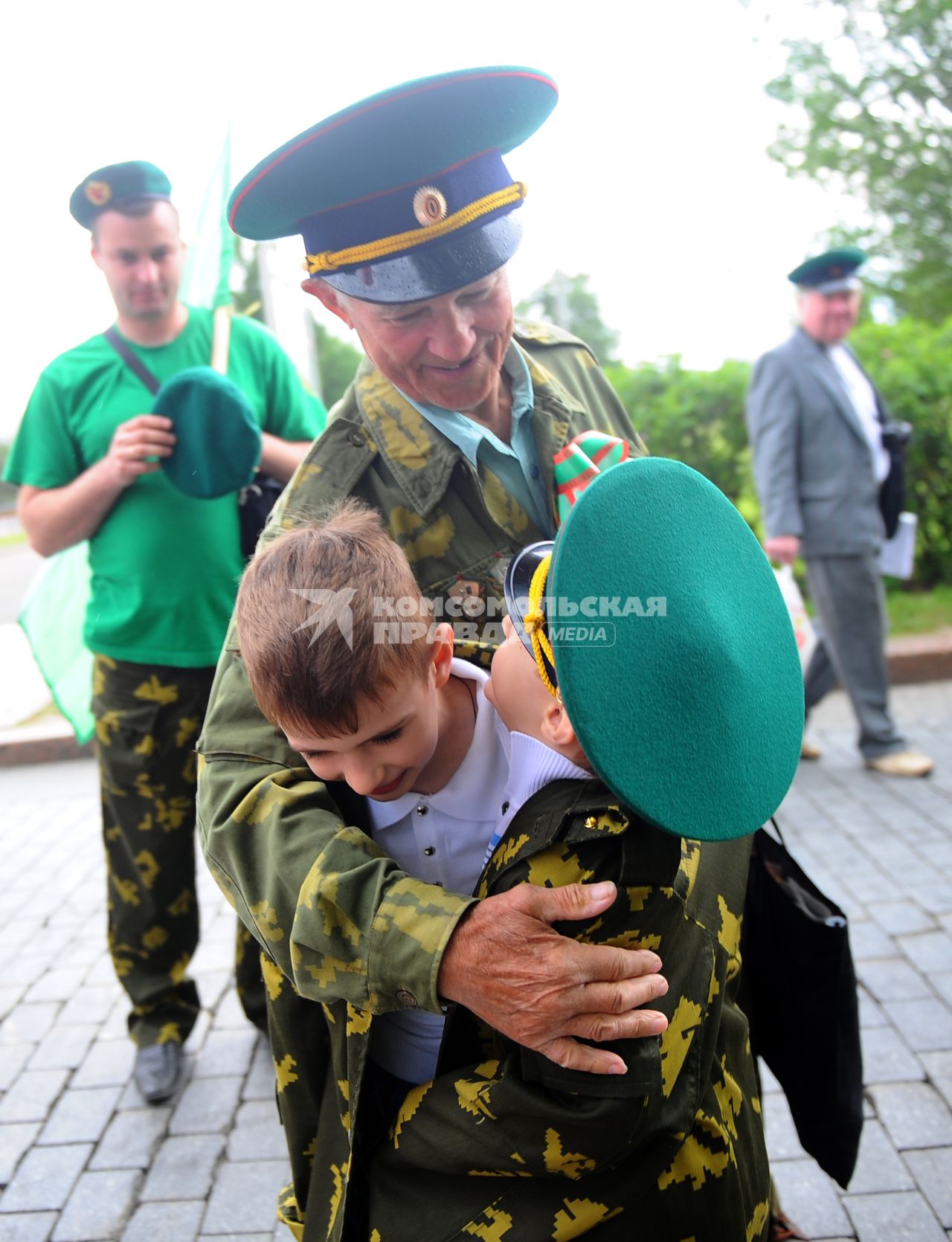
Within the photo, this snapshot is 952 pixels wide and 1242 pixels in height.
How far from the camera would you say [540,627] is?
1204mm

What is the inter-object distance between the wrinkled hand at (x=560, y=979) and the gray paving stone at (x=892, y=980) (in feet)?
7.51

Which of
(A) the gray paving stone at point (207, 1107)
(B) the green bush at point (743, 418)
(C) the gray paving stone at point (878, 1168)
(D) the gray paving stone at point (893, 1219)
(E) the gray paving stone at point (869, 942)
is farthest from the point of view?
(B) the green bush at point (743, 418)

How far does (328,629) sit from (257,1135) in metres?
2.11

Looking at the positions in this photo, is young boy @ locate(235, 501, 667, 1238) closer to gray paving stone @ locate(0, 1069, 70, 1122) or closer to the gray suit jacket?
gray paving stone @ locate(0, 1069, 70, 1122)

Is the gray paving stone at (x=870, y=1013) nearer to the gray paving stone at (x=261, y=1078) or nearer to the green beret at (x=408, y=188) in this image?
the gray paving stone at (x=261, y=1078)

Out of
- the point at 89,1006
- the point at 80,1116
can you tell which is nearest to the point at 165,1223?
the point at 80,1116

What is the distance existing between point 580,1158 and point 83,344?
253cm

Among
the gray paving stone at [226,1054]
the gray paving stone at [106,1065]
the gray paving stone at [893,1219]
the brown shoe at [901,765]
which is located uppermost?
the gray paving stone at [106,1065]

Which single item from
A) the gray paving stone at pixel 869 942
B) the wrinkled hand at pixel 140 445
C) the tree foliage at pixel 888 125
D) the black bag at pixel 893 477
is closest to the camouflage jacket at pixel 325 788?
the wrinkled hand at pixel 140 445

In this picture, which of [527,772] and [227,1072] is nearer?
[527,772]

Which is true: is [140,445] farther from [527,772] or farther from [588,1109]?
[588,1109]

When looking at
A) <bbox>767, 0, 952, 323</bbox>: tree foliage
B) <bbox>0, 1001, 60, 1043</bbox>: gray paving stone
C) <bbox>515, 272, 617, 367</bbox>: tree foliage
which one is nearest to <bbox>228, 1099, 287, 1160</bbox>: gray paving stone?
<bbox>0, 1001, 60, 1043</bbox>: gray paving stone

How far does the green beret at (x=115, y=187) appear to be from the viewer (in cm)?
280

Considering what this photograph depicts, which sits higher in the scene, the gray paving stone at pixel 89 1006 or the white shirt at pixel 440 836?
the white shirt at pixel 440 836
